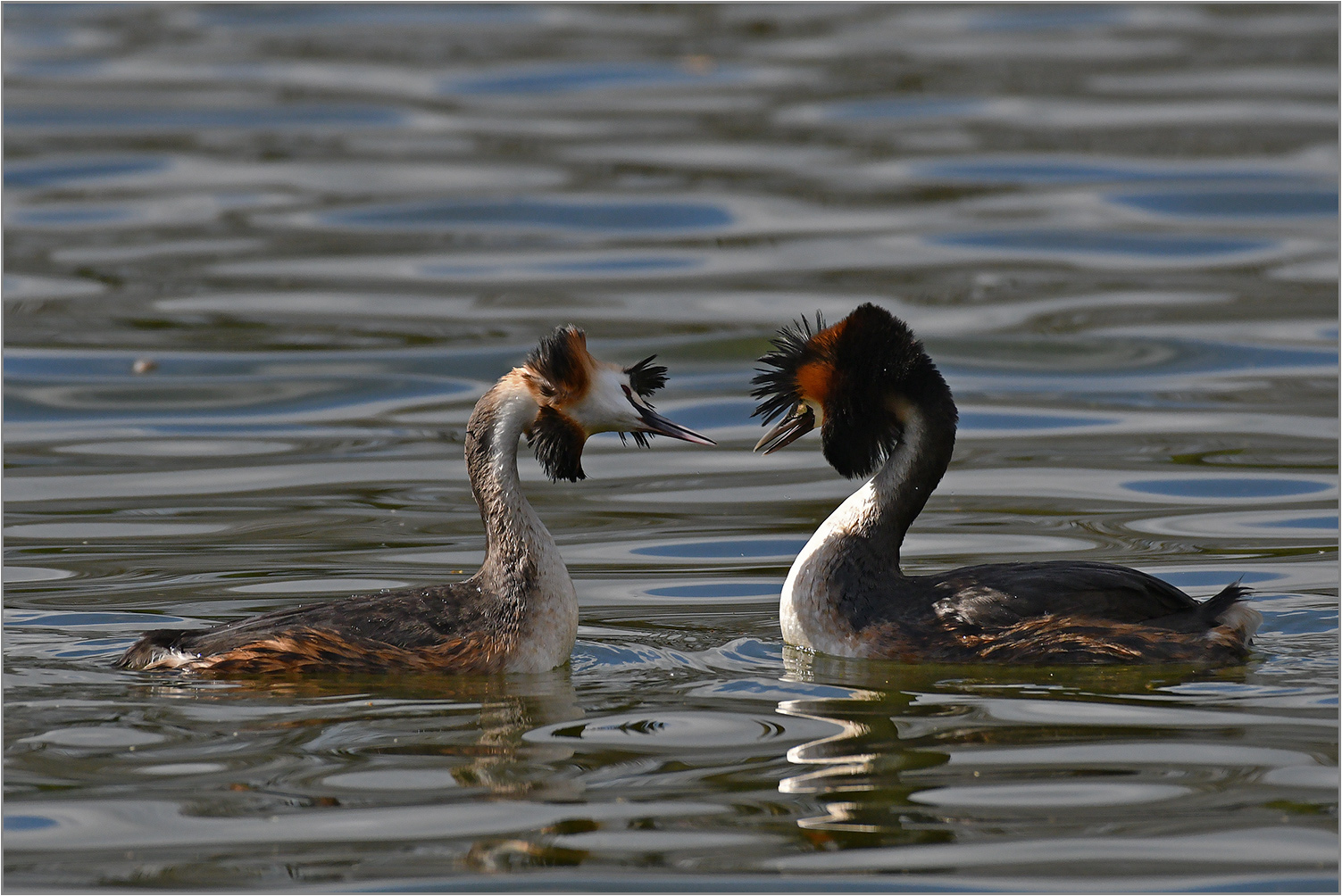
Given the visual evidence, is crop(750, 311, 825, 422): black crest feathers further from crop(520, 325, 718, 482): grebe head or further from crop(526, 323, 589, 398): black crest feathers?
crop(526, 323, 589, 398): black crest feathers

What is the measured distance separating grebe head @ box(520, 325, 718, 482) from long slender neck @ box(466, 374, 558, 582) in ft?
0.26

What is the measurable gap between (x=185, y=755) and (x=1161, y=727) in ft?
12.3

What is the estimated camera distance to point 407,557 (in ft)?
36.7

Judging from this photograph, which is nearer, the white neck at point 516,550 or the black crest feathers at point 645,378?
the white neck at point 516,550

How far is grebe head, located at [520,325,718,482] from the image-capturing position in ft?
29.1

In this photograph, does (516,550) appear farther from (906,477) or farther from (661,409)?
(661,409)

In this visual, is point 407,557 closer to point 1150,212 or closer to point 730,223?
point 730,223

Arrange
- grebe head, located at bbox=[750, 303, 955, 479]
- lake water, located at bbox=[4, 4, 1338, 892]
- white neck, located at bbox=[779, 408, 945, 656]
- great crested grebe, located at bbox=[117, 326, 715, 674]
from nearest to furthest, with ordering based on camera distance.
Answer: lake water, located at bbox=[4, 4, 1338, 892] < great crested grebe, located at bbox=[117, 326, 715, 674] < white neck, located at bbox=[779, 408, 945, 656] < grebe head, located at bbox=[750, 303, 955, 479]

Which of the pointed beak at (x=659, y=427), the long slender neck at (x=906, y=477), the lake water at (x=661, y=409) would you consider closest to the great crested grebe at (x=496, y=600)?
the pointed beak at (x=659, y=427)

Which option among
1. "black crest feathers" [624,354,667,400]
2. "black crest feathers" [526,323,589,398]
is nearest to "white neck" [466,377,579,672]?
"black crest feathers" [526,323,589,398]

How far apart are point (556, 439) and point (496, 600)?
0.77 m

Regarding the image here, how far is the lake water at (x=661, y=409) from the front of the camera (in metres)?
7.03

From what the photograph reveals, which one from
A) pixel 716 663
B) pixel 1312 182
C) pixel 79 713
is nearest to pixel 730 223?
pixel 1312 182

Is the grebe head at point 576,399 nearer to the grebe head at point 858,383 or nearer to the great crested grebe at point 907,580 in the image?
the grebe head at point 858,383
